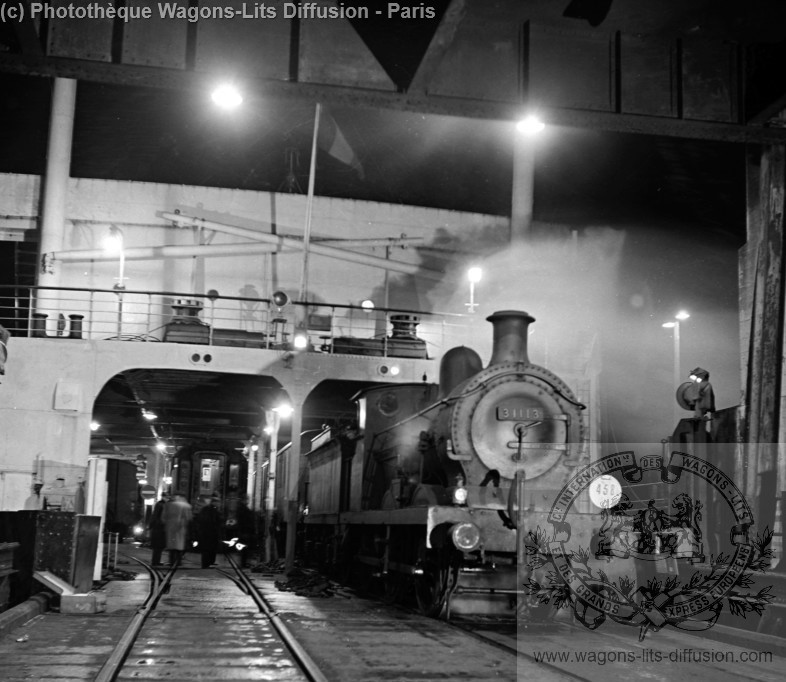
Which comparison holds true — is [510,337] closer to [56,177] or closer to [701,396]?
[701,396]

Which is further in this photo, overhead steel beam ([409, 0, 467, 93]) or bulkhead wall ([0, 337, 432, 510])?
bulkhead wall ([0, 337, 432, 510])

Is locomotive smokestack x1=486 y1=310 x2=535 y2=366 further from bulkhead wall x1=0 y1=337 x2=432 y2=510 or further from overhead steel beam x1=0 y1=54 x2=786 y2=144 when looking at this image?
bulkhead wall x1=0 y1=337 x2=432 y2=510

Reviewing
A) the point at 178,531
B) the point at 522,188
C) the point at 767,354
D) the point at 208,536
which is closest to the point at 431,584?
the point at 767,354

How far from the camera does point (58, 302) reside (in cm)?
2083

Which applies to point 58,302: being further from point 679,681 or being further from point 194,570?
point 679,681

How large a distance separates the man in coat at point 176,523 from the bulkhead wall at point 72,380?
2.18m

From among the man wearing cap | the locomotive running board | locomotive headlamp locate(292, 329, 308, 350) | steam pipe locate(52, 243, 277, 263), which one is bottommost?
the man wearing cap

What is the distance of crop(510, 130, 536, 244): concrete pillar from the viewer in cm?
2095

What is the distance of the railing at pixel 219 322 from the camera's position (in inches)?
661

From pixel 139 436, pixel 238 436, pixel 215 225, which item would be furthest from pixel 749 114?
pixel 139 436

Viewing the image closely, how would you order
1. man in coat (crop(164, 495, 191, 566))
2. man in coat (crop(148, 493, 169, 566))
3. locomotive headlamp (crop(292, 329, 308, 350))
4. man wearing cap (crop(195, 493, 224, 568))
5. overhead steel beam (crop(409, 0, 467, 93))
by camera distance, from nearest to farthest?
overhead steel beam (crop(409, 0, 467, 93)) → locomotive headlamp (crop(292, 329, 308, 350)) → man in coat (crop(164, 495, 191, 566)) → man in coat (crop(148, 493, 169, 566)) → man wearing cap (crop(195, 493, 224, 568))

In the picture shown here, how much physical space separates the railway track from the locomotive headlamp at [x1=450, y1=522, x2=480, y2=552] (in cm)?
178

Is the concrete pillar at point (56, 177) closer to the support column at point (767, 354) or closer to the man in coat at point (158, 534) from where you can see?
the man in coat at point (158, 534)

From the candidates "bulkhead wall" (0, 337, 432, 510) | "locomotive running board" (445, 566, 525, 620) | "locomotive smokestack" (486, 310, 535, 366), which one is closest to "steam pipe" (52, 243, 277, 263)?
"bulkhead wall" (0, 337, 432, 510)
